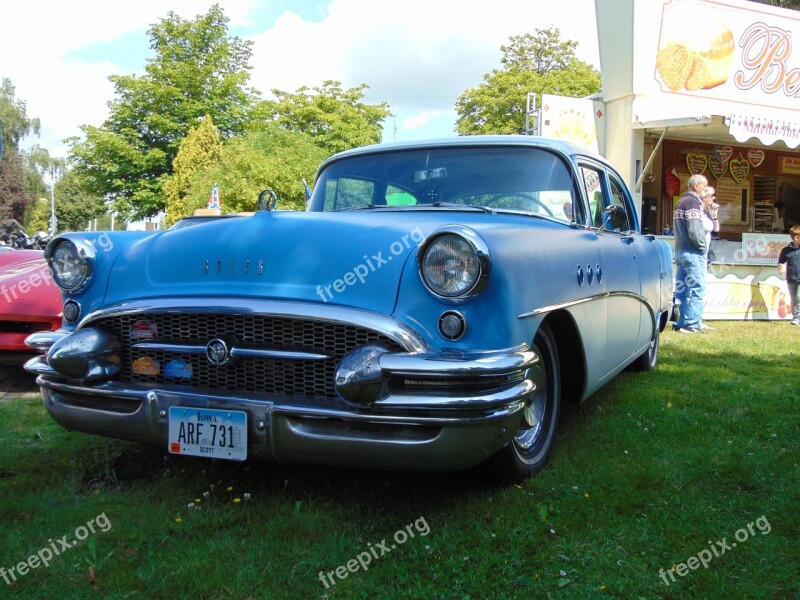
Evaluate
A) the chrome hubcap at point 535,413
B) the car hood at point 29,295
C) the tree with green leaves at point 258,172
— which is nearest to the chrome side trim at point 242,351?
the chrome hubcap at point 535,413

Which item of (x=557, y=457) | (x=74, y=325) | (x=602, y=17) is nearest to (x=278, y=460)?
(x=74, y=325)

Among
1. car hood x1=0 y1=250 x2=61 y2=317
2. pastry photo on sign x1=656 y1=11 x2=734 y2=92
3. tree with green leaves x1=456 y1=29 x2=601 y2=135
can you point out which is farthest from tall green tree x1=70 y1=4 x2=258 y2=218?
car hood x1=0 y1=250 x2=61 y2=317

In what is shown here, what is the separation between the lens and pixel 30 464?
304 centimetres

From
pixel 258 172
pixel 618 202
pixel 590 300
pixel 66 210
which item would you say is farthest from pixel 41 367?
pixel 66 210

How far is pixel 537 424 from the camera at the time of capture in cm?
304

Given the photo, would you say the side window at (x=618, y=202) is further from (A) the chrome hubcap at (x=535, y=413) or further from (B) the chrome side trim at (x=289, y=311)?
(B) the chrome side trim at (x=289, y=311)

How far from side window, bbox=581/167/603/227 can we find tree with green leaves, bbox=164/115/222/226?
79.9ft

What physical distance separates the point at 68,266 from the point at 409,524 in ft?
5.86

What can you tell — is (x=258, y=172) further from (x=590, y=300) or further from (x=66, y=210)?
(x=66, y=210)

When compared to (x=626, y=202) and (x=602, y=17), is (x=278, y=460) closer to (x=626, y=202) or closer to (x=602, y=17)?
(x=626, y=202)

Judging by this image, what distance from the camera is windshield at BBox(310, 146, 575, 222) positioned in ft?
11.2

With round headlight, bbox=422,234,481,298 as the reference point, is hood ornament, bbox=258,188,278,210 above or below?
above

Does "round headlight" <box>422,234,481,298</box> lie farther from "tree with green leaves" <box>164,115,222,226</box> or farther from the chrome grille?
"tree with green leaves" <box>164,115,222,226</box>

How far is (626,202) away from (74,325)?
372 centimetres
